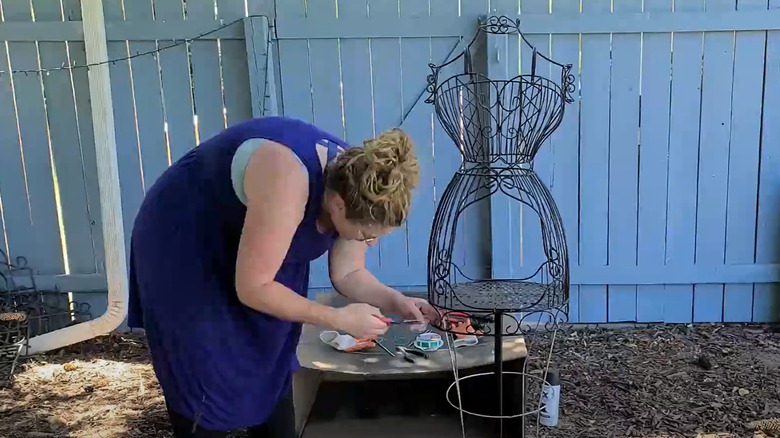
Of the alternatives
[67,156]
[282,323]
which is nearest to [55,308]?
[67,156]

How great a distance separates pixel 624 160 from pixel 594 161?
0.12 meters

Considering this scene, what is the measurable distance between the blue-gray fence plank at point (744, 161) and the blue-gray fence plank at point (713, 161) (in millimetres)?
25

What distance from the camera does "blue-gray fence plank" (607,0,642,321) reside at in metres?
2.71

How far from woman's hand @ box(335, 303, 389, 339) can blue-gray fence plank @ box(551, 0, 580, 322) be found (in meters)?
1.65

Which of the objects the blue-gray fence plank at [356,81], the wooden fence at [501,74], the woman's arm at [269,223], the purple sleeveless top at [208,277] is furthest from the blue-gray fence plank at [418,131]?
the woman's arm at [269,223]

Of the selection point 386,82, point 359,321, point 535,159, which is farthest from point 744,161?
point 359,321

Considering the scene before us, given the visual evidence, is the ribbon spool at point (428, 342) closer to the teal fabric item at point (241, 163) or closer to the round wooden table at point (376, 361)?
the round wooden table at point (376, 361)

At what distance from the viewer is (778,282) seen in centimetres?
285

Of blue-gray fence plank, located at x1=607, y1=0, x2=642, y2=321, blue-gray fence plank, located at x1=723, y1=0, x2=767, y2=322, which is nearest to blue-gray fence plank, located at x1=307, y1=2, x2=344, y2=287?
blue-gray fence plank, located at x1=607, y1=0, x2=642, y2=321

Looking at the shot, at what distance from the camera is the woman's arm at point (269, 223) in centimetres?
100

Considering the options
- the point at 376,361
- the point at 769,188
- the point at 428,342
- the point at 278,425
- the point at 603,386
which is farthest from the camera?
the point at 769,188

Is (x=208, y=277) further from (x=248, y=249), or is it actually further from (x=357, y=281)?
(x=357, y=281)

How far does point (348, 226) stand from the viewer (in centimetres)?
108

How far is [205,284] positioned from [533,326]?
2013mm
